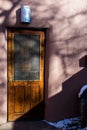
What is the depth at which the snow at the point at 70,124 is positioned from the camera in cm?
799

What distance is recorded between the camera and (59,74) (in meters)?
8.51

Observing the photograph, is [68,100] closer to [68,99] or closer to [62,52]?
[68,99]

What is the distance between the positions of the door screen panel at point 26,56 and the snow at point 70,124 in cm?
121

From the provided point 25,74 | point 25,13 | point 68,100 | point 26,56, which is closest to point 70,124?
point 68,100

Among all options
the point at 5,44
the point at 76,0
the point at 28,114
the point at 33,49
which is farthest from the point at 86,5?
the point at 28,114

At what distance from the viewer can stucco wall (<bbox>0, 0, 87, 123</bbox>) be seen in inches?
329

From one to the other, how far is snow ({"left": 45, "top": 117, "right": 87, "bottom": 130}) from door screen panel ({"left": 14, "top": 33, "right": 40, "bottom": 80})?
1212 millimetres

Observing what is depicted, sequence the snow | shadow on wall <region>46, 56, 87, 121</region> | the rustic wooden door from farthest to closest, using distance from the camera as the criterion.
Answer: shadow on wall <region>46, 56, 87, 121</region> < the rustic wooden door < the snow

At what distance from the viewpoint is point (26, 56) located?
8375 millimetres

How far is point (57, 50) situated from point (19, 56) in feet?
3.06

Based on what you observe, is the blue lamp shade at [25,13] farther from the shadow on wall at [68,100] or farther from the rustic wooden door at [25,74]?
the shadow on wall at [68,100]

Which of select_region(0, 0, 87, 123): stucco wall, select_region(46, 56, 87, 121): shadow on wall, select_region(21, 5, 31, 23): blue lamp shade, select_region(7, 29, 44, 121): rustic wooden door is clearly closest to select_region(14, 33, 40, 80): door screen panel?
select_region(7, 29, 44, 121): rustic wooden door

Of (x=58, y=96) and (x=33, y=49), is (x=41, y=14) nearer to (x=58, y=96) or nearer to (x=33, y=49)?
(x=33, y=49)

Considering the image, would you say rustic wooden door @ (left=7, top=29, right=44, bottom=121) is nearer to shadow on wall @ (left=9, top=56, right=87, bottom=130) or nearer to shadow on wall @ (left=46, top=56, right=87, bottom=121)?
shadow on wall @ (left=9, top=56, right=87, bottom=130)
